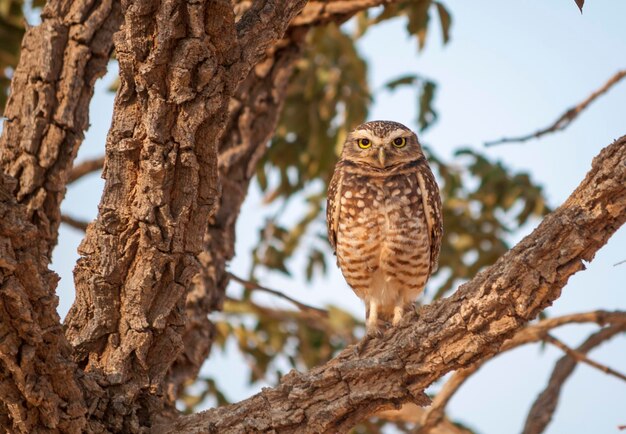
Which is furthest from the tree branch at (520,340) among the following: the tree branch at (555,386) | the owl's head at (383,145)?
the owl's head at (383,145)

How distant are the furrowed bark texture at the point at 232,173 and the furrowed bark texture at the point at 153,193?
52.1 inches

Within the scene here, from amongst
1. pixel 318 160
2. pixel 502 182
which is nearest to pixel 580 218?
pixel 502 182

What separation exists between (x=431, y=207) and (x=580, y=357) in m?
1.20

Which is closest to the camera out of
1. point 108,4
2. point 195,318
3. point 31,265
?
point 31,265

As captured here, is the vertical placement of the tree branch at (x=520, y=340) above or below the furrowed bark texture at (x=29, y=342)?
above

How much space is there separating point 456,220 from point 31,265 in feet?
13.5

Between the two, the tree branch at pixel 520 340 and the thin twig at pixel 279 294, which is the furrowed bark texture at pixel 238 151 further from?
the tree branch at pixel 520 340

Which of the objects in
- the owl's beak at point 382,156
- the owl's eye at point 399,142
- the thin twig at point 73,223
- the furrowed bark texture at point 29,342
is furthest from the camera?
the thin twig at point 73,223

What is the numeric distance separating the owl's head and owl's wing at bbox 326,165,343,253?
6.8 inches

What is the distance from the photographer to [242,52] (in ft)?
11.3

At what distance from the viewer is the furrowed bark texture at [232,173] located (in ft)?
16.1

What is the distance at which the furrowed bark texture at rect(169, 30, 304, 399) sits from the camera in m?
4.90

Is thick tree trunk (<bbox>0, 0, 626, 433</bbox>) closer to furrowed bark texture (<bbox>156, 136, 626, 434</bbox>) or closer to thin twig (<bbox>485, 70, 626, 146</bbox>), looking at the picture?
furrowed bark texture (<bbox>156, 136, 626, 434</bbox>)

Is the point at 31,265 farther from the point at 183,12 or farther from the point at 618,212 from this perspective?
the point at 618,212
